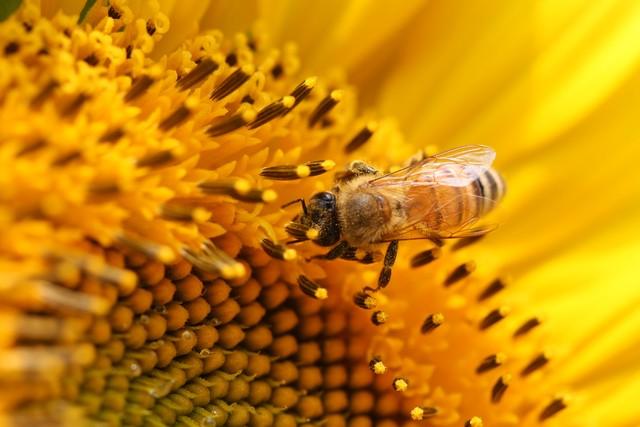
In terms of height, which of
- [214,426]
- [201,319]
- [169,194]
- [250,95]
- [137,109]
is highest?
[250,95]

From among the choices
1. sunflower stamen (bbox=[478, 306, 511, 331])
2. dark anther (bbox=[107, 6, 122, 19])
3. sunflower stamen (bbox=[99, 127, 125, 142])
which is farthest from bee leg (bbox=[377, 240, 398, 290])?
dark anther (bbox=[107, 6, 122, 19])

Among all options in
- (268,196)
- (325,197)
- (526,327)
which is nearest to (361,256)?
(325,197)

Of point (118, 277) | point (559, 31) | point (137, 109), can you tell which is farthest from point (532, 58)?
point (118, 277)

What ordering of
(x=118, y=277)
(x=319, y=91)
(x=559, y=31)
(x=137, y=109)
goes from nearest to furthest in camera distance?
(x=118, y=277)
(x=137, y=109)
(x=319, y=91)
(x=559, y=31)

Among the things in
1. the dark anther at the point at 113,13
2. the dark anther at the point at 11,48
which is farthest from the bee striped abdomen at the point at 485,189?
the dark anther at the point at 11,48

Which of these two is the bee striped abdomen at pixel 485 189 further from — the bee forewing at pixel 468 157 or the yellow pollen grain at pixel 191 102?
the yellow pollen grain at pixel 191 102

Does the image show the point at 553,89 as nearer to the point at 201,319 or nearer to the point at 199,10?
the point at 199,10
